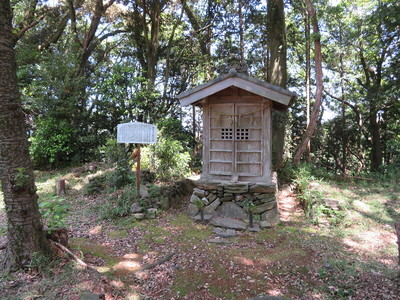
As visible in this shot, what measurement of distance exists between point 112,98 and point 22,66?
5.13 meters

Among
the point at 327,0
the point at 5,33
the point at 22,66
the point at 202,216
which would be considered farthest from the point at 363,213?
the point at 22,66

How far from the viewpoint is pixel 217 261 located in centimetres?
448

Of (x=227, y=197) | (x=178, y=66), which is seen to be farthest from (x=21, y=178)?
(x=178, y=66)

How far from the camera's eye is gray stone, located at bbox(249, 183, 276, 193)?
22.3 feet

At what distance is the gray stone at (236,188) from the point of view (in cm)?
698

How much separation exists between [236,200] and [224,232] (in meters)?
1.26

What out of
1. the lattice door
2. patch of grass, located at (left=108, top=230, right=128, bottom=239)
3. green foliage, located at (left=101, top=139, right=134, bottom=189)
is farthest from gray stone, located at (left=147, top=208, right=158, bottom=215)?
the lattice door

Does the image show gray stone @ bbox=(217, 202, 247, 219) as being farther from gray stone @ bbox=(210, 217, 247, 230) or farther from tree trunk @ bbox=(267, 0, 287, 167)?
tree trunk @ bbox=(267, 0, 287, 167)

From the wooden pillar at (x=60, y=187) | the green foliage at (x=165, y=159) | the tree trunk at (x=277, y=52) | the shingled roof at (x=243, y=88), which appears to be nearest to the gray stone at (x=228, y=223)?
the green foliage at (x=165, y=159)

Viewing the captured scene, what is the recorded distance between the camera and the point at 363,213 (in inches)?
273

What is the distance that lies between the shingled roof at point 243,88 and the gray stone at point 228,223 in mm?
3300

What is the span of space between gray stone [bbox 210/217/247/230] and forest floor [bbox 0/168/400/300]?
33cm

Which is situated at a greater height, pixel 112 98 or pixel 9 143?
pixel 112 98

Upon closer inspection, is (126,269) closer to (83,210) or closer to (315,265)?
(315,265)
